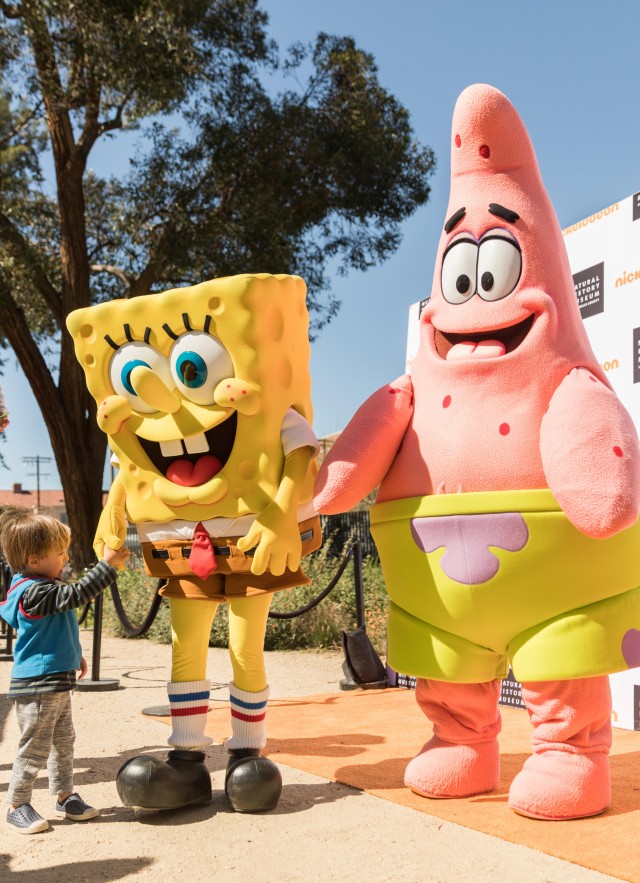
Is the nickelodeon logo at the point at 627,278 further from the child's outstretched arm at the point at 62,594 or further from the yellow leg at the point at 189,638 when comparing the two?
the child's outstretched arm at the point at 62,594

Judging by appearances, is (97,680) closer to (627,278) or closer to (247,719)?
(247,719)

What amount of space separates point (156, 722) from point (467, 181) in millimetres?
3791

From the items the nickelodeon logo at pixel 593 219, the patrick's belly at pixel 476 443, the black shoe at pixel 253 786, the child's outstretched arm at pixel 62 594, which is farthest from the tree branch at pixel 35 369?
the patrick's belly at pixel 476 443

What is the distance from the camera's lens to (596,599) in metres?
3.35

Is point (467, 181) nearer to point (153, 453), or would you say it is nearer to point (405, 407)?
point (405, 407)

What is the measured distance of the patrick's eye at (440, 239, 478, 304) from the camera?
3.61 metres

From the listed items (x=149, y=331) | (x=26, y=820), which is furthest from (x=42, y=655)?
(x=149, y=331)

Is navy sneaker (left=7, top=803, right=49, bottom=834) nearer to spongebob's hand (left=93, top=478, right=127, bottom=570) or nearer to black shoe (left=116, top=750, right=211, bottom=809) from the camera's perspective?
black shoe (left=116, top=750, right=211, bottom=809)

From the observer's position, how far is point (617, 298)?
5.39 metres

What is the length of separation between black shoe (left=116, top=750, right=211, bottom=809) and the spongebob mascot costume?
0.6 inches

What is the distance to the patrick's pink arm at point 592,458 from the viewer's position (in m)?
3.07

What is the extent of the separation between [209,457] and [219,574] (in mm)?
506

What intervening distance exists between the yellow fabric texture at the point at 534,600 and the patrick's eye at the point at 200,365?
0.97 m

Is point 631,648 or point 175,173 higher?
point 175,173
